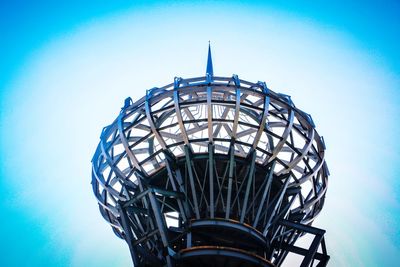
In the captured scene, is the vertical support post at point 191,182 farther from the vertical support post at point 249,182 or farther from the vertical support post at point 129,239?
the vertical support post at point 129,239

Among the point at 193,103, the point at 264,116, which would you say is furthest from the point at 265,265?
the point at 193,103

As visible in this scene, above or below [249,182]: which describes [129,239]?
below

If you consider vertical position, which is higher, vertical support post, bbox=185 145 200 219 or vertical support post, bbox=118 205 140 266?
vertical support post, bbox=185 145 200 219

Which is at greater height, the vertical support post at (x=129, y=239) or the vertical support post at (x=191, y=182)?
the vertical support post at (x=191, y=182)

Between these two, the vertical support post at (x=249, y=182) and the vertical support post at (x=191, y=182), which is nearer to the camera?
the vertical support post at (x=249, y=182)

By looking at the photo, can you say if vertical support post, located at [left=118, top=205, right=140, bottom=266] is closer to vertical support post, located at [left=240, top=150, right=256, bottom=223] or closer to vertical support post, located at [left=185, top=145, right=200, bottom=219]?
vertical support post, located at [left=185, top=145, right=200, bottom=219]

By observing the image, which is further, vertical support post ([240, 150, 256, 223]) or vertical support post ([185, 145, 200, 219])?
vertical support post ([185, 145, 200, 219])

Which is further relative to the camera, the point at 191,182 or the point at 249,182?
the point at 191,182

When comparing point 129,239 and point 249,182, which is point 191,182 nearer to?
point 249,182

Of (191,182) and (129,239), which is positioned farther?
(191,182)

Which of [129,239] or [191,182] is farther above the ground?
[191,182]

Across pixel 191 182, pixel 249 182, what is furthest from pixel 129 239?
pixel 249 182

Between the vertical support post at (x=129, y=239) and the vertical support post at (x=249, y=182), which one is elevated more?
the vertical support post at (x=249, y=182)

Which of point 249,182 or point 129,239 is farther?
point 249,182
